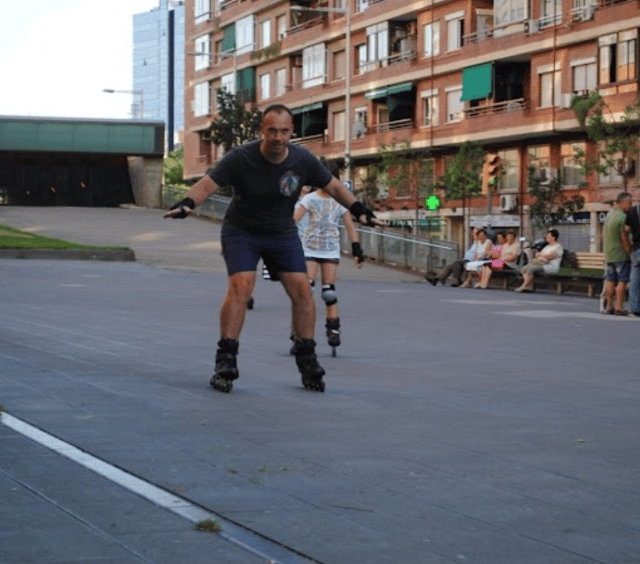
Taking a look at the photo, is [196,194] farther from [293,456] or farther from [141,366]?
[293,456]

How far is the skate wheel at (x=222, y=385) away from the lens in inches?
376

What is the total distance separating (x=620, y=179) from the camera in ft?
168

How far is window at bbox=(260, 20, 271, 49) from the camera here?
252 ft

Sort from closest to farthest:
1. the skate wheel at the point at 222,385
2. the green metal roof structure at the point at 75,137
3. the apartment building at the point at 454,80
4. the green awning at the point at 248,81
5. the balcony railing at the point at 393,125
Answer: the skate wheel at the point at 222,385
the apartment building at the point at 454,80
the balcony railing at the point at 393,125
the green metal roof structure at the point at 75,137
the green awning at the point at 248,81

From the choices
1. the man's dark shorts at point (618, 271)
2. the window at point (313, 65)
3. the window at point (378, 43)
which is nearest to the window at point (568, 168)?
the window at point (378, 43)

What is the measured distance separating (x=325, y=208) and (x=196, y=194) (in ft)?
15.0

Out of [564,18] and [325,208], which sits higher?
[564,18]

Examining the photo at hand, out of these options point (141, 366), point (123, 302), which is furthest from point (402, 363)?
point (123, 302)

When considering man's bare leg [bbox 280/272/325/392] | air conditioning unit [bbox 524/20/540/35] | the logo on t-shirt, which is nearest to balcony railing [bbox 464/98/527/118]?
air conditioning unit [bbox 524/20/540/35]

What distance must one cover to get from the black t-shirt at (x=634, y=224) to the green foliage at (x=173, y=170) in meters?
101

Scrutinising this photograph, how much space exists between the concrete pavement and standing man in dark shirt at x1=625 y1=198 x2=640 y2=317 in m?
5.16

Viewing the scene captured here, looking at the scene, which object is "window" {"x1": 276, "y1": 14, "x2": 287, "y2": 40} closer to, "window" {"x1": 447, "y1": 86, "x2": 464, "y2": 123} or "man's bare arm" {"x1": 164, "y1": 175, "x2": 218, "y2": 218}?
"window" {"x1": 447, "y1": 86, "x2": 464, "y2": 123}

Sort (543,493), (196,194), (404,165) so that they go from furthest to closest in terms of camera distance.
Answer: (404,165) < (196,194) < (543,493)

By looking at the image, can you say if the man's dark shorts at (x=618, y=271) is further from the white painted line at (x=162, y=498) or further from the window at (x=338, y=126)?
the window at (x=338, y=126)
